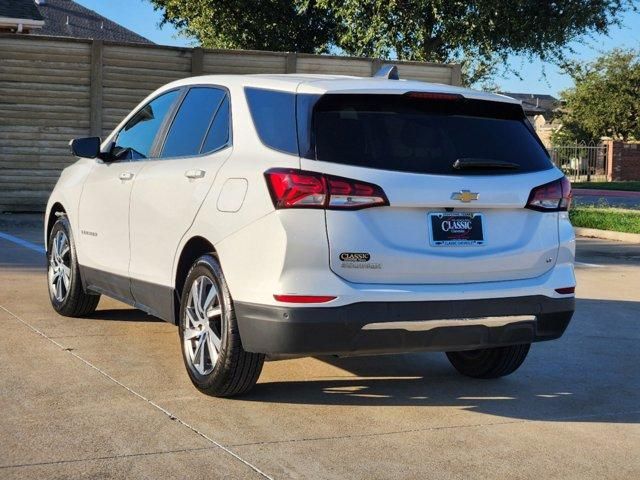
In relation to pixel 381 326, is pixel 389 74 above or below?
above

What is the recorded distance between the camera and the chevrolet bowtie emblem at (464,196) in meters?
5.57

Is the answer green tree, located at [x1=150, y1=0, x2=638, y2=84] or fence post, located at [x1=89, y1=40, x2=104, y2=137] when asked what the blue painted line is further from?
green tree, located at [x1=150, y1=0, x2=638, y2=84]

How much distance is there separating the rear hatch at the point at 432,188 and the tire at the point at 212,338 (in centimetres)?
74

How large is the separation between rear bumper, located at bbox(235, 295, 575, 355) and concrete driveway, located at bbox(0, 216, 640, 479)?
1.29ft

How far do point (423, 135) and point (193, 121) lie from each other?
1.61 metres

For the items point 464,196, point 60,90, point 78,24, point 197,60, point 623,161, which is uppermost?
point 78,24

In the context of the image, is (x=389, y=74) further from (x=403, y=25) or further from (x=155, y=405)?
(x=403, y=25)

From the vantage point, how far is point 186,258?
6289mm

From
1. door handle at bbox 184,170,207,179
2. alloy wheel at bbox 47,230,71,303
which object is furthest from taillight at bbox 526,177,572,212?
alloy wheel at bbox 47,230,71,303

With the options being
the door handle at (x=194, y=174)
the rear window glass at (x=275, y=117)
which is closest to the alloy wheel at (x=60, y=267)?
the door handle at (x=194, y=174)

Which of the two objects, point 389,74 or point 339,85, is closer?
point 339,85

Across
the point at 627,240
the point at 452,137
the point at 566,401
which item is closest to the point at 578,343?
the point at 566,401

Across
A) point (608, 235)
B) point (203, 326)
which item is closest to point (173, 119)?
point (203, 326)

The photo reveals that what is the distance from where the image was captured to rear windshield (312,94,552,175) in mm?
5535
